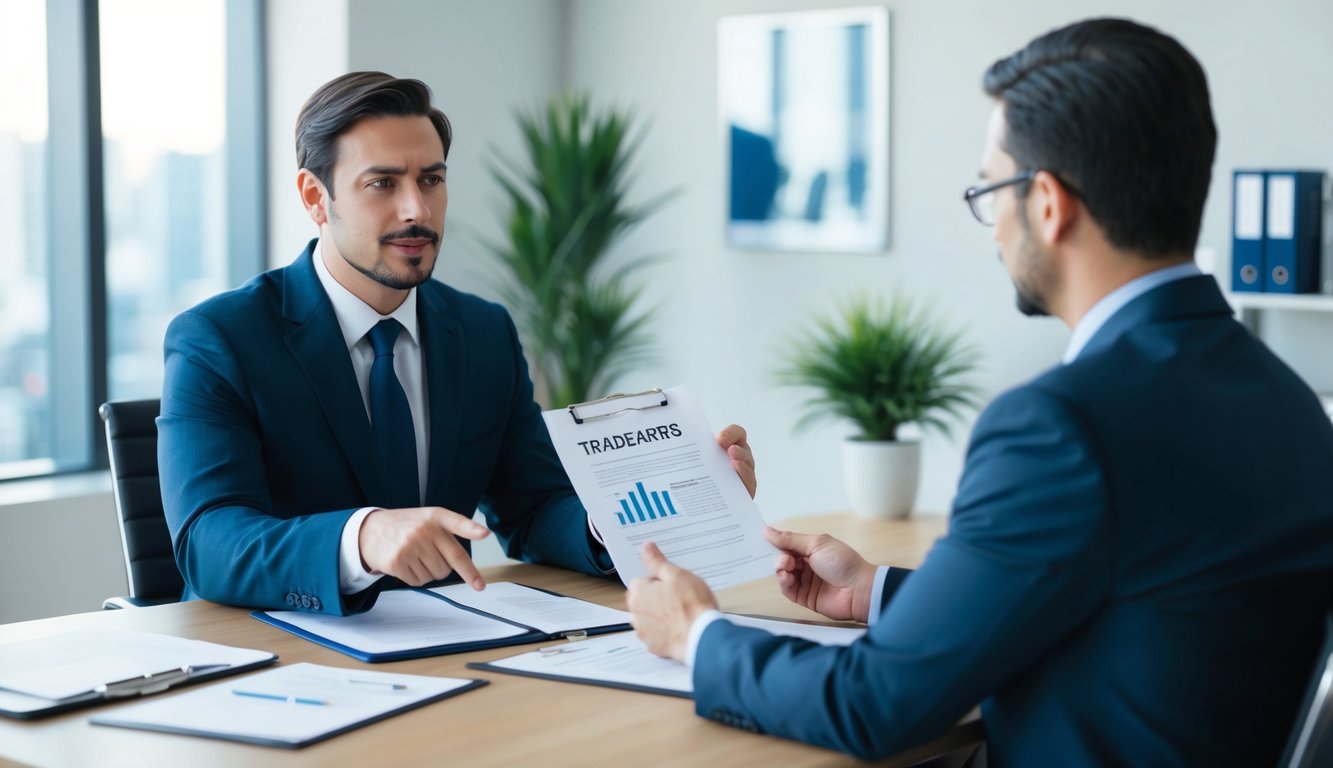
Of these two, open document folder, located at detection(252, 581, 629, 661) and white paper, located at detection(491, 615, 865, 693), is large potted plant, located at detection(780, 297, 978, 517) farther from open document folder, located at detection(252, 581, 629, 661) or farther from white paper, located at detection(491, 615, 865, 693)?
white paper, located at detection(491, 615, 865, 693)

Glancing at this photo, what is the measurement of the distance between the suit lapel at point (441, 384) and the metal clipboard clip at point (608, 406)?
0.49m

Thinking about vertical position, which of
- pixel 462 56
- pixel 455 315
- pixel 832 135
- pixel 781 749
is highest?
pixel 462 56

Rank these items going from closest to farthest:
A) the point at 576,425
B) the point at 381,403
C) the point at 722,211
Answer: the point at 576,425
the point at 381,403
the point at 722,211

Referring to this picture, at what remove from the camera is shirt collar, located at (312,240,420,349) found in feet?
7.51

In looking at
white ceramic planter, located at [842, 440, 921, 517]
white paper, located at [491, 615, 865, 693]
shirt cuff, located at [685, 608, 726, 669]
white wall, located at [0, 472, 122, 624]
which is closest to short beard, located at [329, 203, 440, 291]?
white paper, located at [491, 615, 865, 693]

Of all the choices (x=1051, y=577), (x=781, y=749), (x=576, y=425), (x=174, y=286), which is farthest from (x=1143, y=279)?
(x=174, y=286)

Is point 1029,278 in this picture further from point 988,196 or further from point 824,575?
point 824,575

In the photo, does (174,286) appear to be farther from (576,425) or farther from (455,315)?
(576,425)

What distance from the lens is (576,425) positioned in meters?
1.85

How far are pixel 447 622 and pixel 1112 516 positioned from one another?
3.06ft

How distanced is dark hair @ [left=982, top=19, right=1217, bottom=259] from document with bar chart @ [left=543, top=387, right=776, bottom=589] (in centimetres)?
66

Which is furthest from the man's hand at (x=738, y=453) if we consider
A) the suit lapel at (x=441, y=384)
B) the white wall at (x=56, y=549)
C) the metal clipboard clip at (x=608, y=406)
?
the white wall at (x=56, y=549)

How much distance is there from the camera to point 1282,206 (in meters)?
3.59

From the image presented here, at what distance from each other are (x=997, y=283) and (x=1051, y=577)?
3.24m
